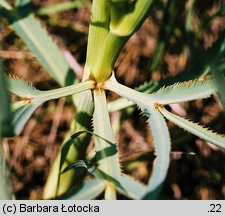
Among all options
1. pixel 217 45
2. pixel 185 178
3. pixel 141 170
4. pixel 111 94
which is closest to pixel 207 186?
pixel 185 178

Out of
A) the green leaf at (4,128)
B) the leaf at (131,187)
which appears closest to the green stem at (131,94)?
the leaf at (131,187)

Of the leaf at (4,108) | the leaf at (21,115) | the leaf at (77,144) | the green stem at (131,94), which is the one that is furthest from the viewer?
the leaf at (77,144)

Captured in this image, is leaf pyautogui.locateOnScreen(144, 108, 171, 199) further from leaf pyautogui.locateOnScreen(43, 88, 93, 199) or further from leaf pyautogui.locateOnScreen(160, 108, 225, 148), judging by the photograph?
leaf pyautogui.locateOnScreen(43, 88, 93, 199)

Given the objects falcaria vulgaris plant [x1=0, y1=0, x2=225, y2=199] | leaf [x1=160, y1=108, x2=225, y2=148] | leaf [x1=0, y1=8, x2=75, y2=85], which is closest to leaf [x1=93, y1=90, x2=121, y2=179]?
falcaria vulgaris plant [x1=0, y1=0, x2=225, y2=199]

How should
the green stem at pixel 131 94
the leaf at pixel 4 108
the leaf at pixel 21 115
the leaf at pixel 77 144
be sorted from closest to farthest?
the leaf at pixel 4 108
the leaf at pixel 21 115
the green stem at pixel 131 94
the leaf at pixel 77 144

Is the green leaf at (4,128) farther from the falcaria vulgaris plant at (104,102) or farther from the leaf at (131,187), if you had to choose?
the leaf at (131,187)

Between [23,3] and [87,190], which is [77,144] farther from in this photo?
[23,3]
